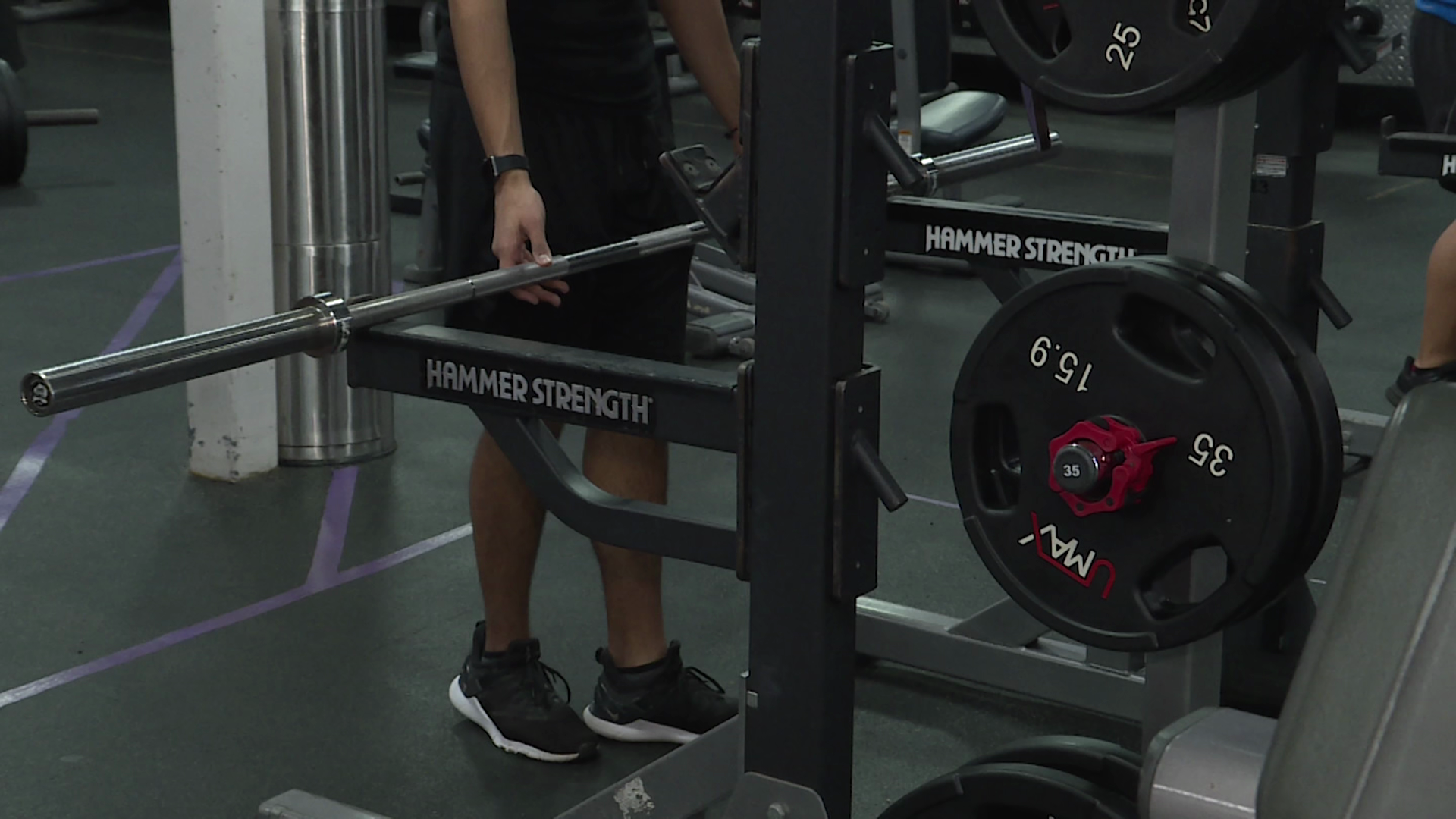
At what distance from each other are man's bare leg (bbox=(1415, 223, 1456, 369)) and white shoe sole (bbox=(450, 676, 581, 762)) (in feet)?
5.29

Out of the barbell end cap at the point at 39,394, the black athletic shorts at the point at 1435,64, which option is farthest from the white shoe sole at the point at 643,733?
the black athletic shorts at the point at 1435,64

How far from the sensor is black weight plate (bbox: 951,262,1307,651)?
1388 mm

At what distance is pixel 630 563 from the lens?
236 cm

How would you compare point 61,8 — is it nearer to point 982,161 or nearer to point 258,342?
point 982,161

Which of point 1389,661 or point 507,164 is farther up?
point 507,164

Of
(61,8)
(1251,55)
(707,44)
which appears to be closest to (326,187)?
(707,44)

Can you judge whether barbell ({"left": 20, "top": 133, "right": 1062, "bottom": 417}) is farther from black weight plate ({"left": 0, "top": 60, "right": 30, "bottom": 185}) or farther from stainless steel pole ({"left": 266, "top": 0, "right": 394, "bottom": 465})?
black weight plate ({"left": 0, "top": 60, "right": 30, "bottom": 185})

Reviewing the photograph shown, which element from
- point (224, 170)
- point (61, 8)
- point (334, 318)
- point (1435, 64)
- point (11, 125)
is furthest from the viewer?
point (61, 8)

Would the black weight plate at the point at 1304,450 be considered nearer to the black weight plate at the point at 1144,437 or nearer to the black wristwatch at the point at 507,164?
the black weight plate at the point at 1144,437

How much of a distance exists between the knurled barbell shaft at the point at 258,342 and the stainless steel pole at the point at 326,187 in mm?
1697

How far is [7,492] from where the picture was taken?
11.3ft

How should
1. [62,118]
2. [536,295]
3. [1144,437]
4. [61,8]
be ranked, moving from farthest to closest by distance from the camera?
[61,8], [62,118], [536,295], [1144,437]

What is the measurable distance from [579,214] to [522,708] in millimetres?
683

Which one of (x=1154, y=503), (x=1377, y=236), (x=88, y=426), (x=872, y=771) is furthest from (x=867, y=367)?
(x=1377, y=236)
